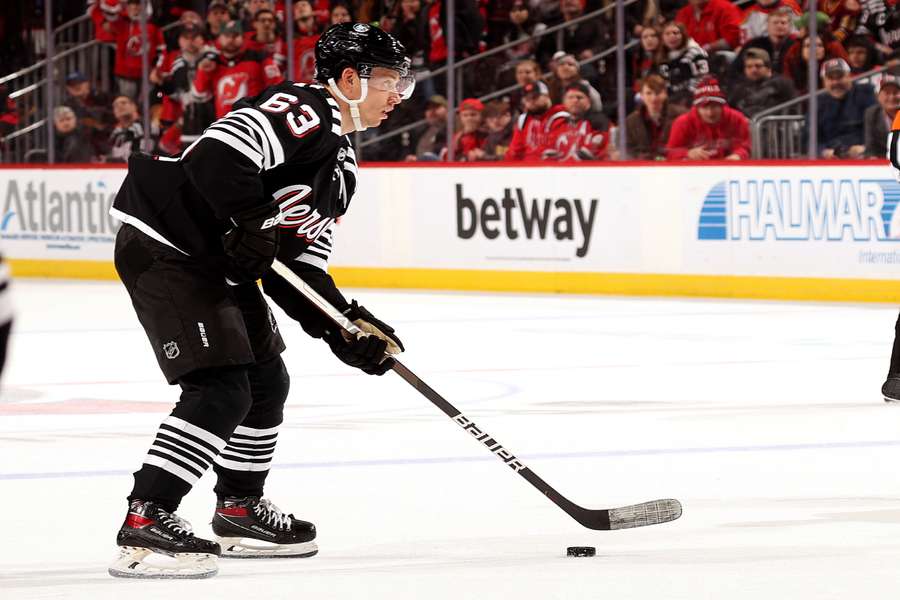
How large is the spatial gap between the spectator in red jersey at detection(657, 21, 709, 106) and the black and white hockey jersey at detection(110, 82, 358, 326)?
8016 millimetres

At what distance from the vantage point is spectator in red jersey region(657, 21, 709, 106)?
11930 mm

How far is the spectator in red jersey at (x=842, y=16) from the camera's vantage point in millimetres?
11266

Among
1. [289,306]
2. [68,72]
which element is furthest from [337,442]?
[68,72]

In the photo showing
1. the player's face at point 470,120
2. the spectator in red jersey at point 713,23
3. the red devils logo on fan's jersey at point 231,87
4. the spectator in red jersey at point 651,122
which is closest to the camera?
the spectator in red jersey at point 713,23

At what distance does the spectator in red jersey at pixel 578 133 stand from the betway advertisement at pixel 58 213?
377 cm

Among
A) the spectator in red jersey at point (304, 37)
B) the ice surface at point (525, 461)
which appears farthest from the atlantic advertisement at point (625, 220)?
the ice surface at point (525, 461)

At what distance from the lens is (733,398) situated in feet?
23.1

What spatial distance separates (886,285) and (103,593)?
8.16 m

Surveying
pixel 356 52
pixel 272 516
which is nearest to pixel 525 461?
pixel 272 516

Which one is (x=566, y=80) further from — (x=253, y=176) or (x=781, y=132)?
(x=253, y=176)

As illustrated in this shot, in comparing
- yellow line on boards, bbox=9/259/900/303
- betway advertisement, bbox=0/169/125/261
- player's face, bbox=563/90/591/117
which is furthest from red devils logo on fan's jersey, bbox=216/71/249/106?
player's face, bbox=563/90/591/117

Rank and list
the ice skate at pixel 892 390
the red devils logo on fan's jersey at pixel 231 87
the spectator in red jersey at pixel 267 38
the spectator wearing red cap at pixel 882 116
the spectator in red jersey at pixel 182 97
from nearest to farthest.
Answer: the ice skate at pixel 892 390, the spectator wearing red cap at pixel 882 116, the spectator in red jersey at pixel 267 38, the red devils logo on fan's jersey at pixel 231 87, the spectator in red jersey at pixel 182 97

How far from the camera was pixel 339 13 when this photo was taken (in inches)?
544

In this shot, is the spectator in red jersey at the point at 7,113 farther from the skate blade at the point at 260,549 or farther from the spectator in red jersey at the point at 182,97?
the skate blade at the point at 260,549
